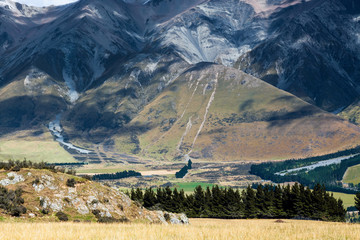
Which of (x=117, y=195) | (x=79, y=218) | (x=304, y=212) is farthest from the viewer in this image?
(x=304, y=212)

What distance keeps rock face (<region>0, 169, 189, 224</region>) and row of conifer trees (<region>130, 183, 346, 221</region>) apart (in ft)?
116

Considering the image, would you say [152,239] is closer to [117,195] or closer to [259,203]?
[117,195]

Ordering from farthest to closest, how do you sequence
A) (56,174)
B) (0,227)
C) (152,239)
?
(56,174) → (0,227) → (152,239)

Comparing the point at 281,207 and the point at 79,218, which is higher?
the point at 79,218

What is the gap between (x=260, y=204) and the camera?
4077 inches

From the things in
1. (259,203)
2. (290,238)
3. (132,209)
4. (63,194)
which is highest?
(290,238)

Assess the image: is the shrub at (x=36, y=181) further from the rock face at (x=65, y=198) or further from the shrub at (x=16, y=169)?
the shrub at (x=16, y=169)

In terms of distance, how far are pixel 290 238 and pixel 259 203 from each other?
78983 millimetres

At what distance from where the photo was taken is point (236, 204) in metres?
103

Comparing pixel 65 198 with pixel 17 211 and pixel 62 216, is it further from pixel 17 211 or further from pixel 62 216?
pixel 17 211

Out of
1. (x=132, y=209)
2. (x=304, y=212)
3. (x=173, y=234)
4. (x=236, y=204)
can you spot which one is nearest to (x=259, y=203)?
(x=236, y=204)

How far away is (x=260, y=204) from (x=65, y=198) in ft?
200

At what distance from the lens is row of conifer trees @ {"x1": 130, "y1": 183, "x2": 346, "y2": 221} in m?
95.0

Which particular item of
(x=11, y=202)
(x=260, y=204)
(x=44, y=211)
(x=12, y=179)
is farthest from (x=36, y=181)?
(x=260, y=204)
